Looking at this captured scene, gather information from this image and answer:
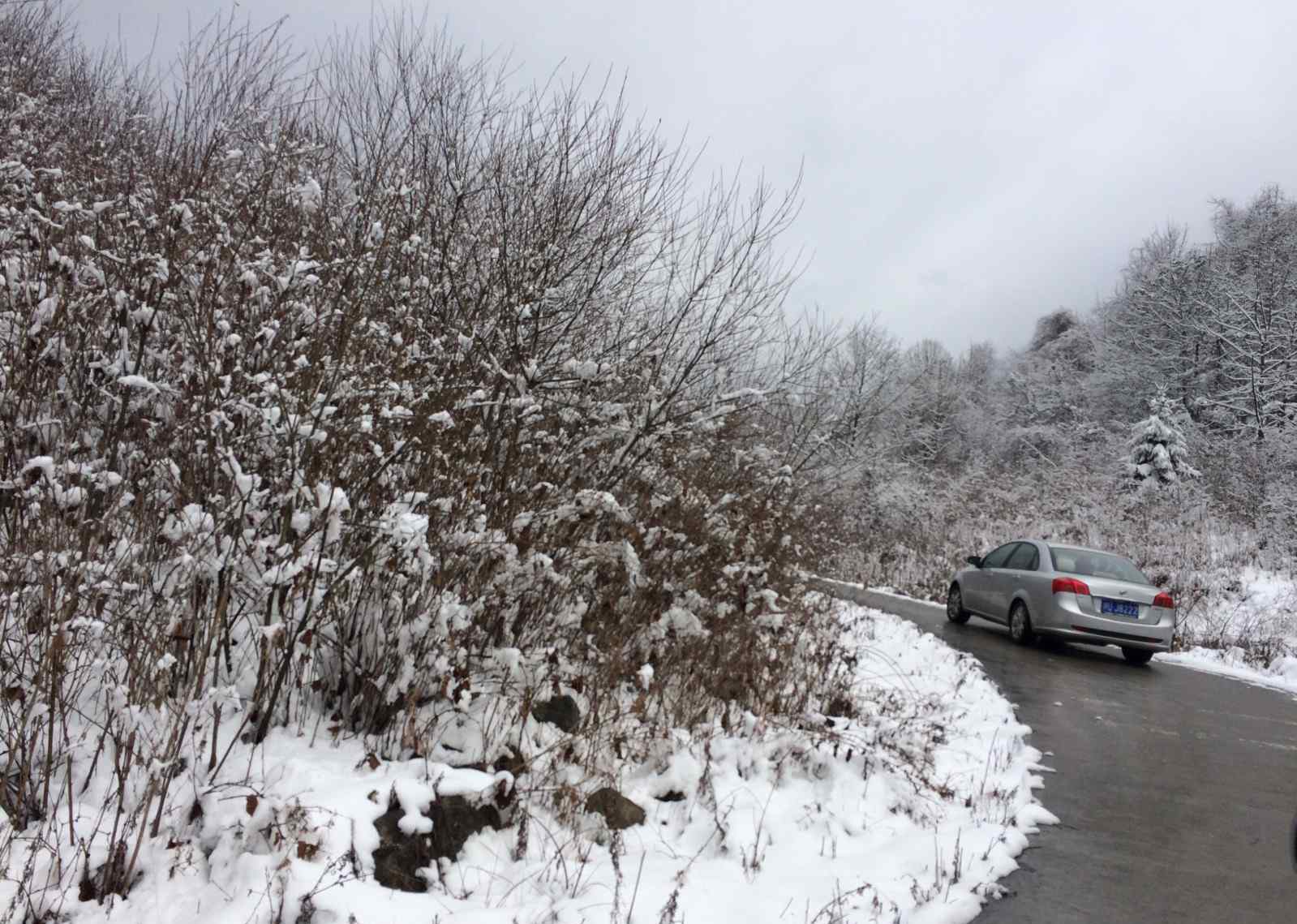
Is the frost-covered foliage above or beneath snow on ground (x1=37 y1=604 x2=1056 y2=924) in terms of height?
above

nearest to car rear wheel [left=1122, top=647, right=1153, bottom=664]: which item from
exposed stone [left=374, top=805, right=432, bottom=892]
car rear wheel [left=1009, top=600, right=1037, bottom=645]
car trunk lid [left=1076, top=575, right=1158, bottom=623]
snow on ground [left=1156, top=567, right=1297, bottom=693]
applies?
car trunk lid [left=1076, top=575, right=1158, bottom=623]

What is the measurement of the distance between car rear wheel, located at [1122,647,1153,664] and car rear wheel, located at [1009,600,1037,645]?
117cm

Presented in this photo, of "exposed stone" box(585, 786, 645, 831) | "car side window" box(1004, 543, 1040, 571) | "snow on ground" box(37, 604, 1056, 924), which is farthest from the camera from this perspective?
"car side window" box(1004, 543, 1040, 571)

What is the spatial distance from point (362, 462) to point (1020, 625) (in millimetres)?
10856

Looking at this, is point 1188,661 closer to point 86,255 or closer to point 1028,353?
point 86,255

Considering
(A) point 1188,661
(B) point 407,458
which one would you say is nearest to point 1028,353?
(A) point 1188,661

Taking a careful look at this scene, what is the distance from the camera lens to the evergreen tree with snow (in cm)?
2898

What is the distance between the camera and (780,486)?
791 cm

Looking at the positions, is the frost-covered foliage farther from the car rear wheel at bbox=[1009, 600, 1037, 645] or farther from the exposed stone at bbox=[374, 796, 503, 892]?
the car rear wheel at bbox=[1009, 600, 1037, 645]

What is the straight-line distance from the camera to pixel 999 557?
14.1 metres

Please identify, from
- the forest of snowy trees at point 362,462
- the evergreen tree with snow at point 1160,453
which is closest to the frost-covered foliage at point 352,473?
the forest of snowy trees at point 362,462

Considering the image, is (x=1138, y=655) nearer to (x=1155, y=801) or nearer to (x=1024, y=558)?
(x=1024, y=558)

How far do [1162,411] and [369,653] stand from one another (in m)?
31.7

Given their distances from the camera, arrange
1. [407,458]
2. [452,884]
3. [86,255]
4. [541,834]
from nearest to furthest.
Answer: [452,884] < [541,834] < [407,458] < [86,255]
